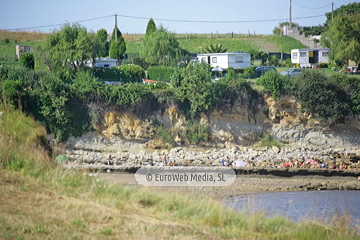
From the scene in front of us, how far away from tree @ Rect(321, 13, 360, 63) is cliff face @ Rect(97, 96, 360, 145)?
510 inches

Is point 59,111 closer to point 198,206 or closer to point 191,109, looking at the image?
point 191,109

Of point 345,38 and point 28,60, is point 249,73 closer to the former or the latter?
point 345,38

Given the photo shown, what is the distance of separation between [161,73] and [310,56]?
28.5m

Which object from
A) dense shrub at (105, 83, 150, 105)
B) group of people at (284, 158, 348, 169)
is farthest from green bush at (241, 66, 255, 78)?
group of people at (284, 158, 348, 169)

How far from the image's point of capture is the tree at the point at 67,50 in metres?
33.7

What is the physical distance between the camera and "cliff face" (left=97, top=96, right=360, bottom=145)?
1177 inches

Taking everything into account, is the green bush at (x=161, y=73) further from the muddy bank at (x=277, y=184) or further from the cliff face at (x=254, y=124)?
the muddy bank at (x=277, y=184)

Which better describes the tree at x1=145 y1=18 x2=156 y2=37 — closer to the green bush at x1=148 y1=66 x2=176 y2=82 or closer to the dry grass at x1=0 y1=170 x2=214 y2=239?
the green bush at x1=148 y1=66 x2=176 y2=82

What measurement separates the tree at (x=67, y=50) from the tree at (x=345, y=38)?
2551 cm

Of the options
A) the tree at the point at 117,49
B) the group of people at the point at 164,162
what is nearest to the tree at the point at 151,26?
the tree at the point at 117,49

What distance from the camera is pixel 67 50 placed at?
3372 cm

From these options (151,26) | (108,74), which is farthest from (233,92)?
(151,26)

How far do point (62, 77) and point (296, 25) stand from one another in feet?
210

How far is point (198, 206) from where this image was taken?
7164mm
